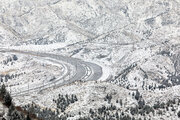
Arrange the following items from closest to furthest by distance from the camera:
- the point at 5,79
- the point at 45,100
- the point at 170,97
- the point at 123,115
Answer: the point at 123,115 < the point at 170,97 < the point at 45,100 < the point at 5,79

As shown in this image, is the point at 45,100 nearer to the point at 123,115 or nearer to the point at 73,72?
the point at 123,115

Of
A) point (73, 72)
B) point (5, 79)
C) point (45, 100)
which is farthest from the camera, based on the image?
point (73, 72)

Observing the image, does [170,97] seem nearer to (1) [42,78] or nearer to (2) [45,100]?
(2) [45,100]

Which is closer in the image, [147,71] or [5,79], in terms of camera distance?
[5,79]

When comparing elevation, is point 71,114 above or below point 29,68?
below

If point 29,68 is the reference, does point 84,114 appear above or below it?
below

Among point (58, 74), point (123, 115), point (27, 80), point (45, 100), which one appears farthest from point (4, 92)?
point (58, 74)

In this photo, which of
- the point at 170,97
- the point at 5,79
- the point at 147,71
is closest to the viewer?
the point at 170,97

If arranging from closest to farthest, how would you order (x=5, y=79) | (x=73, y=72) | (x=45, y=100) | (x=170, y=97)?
(x=170, y=97) < (x=45, y=100) < (x=5, y=79) < (x=73, y=72)

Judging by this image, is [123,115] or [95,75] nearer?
[123,115]
